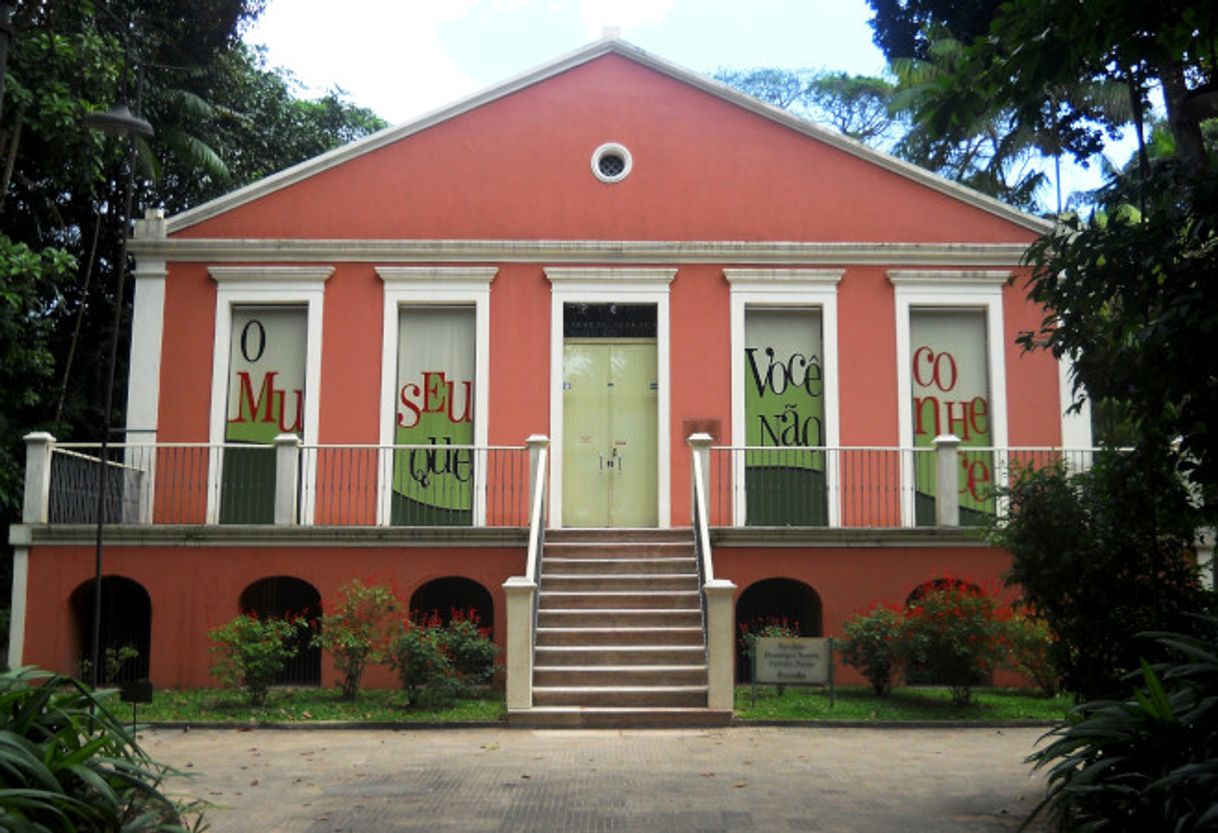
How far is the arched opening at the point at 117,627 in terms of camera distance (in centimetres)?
1340

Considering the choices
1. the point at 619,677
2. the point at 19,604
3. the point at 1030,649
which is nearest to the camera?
the point at 619,677

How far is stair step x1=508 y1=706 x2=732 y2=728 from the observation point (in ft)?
35.7

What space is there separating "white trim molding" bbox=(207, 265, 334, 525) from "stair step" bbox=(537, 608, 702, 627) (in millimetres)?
4638

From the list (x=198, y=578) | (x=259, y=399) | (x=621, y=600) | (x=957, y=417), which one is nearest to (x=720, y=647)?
(x=621, y=600)

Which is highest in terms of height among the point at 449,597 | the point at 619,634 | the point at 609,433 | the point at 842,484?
the point at 609,433

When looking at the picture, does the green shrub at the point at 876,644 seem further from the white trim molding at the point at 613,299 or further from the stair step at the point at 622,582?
the white trim molding at the point at 613,299

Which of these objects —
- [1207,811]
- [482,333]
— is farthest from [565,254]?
[1207,811]

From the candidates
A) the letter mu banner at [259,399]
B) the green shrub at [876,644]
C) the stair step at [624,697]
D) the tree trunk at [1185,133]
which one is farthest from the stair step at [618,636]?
the tree trunk at [1185,133]

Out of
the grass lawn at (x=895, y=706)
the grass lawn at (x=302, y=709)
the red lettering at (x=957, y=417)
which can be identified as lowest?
the grass lawn at (x=302, y=709)

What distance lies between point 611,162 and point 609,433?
3.66m

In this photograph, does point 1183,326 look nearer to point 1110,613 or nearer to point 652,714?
point 1110,613

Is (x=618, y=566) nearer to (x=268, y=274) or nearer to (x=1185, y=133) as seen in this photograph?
(x=268, y=274)

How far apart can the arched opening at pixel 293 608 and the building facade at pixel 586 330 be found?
8 centimetres

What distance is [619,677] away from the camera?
11.5 m
